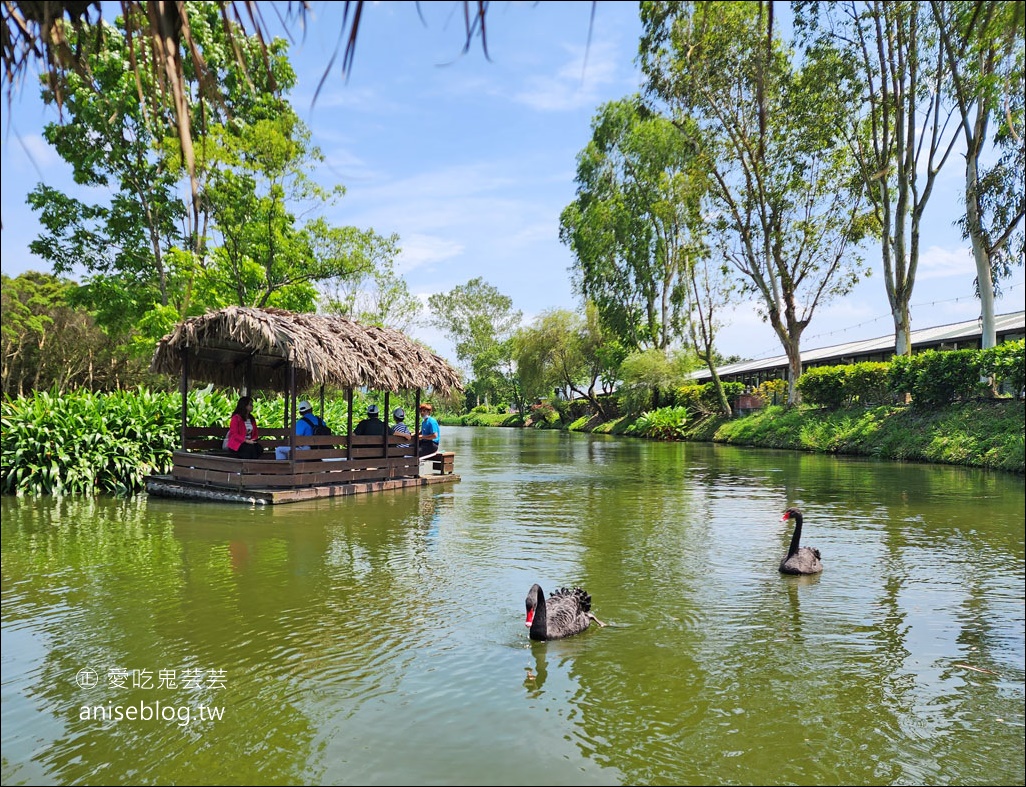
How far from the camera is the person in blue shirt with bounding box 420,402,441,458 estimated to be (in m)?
17.4

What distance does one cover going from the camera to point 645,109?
109ft

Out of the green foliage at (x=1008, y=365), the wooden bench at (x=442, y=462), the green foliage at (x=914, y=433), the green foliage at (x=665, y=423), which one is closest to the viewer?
the wooden bench at (x=442, y=462)

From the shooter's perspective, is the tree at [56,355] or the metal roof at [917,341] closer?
the tree at [56,355]

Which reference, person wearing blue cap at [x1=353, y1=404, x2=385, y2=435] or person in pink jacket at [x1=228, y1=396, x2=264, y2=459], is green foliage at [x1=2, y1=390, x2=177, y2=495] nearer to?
person in pink jacket at [x1=228, y1=396, x2=264, y2=459]

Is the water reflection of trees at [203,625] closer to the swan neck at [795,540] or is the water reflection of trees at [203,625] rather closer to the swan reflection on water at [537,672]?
the swan reflection on water at [537,672]

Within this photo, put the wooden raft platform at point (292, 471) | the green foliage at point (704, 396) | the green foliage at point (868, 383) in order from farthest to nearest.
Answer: the green foliage at point (704, 396) < the green foliage at point (868, 383) < the wooden raft platform at point (292, 471)

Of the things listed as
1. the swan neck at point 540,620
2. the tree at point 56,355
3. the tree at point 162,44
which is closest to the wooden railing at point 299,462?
the swan neck at point 540,620

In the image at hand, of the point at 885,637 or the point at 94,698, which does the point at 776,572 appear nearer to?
the point at 885,637

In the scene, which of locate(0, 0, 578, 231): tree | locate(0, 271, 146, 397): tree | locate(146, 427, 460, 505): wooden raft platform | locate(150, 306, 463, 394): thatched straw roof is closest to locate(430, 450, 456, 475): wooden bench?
locate(146, 427, 460, 505): wooden raft platform

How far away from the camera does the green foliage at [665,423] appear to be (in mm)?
41125

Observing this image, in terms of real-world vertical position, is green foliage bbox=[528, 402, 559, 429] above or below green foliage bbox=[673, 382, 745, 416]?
below

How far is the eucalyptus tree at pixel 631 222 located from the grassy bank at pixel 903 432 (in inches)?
442

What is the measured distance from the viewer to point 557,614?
241 inches

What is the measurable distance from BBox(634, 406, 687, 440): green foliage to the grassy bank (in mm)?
3742
